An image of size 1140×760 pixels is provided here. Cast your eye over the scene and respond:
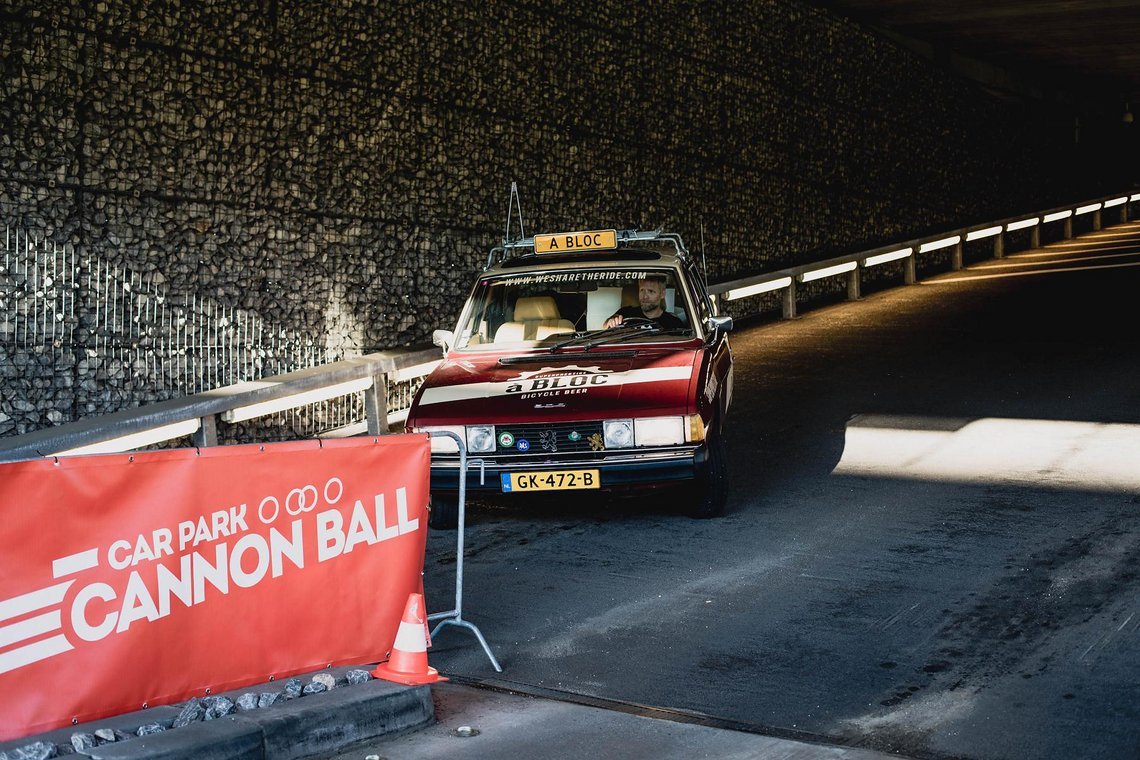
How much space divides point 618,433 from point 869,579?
2.00m

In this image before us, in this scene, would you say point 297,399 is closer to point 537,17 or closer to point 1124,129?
point 537,17

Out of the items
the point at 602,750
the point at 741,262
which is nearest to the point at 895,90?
the point at 741,262

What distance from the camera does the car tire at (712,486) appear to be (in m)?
9.12

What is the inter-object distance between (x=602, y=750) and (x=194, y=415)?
544cm

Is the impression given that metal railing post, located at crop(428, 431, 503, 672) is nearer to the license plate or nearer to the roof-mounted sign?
the license plate

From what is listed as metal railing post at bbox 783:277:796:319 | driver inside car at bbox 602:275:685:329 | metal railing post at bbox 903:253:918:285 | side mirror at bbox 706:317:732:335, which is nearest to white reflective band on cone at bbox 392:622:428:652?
driver inside car at bbox 602:275:685:329

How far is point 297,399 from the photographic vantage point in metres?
11.4

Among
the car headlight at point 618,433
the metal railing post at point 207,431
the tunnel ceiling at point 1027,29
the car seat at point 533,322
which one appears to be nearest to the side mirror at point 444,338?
the car seat at point 533,322

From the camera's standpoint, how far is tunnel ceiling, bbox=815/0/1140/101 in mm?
27406

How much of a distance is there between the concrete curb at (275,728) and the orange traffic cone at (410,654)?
144 mm

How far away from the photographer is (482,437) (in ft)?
29.8

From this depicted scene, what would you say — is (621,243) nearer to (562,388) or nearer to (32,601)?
(562,388)

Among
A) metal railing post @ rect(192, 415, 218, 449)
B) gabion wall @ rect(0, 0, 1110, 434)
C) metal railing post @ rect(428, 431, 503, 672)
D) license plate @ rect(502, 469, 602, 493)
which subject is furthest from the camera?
gabion wall @ rect(0, 0, 1110, 434)

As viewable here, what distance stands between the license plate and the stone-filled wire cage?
13.1ft
